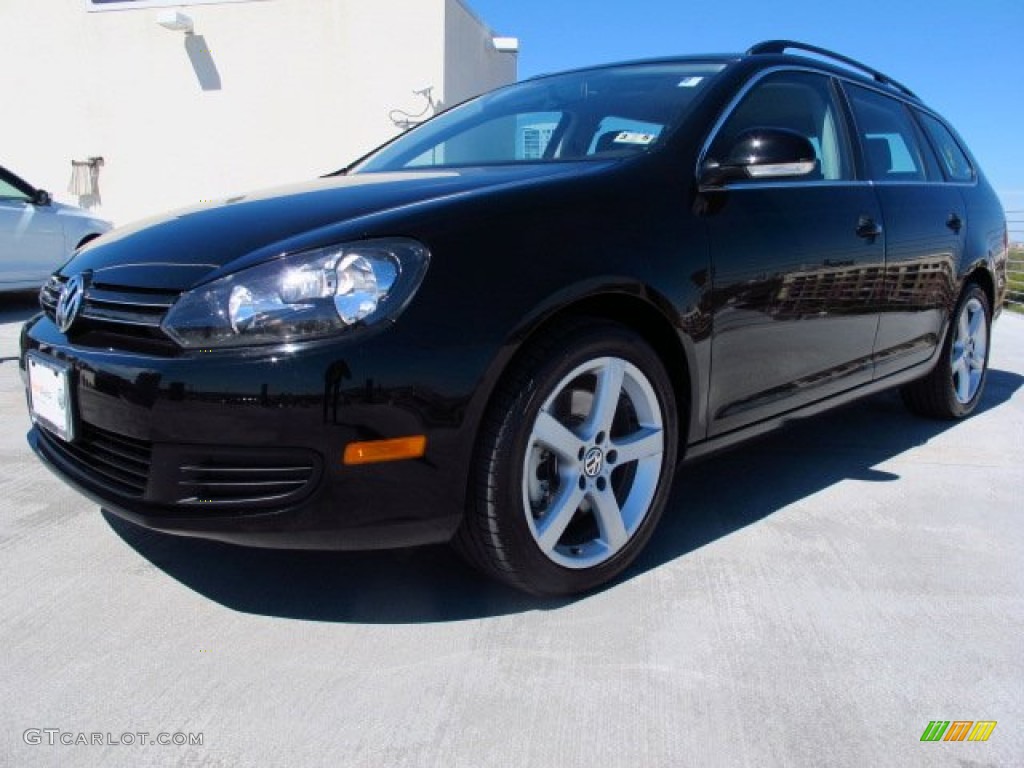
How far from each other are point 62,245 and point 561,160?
6.87 m

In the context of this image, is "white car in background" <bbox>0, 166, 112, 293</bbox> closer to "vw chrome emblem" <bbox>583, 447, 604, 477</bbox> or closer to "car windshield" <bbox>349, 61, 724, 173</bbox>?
"car windshield" <bbox>349, 61, 724, 173</bbox>

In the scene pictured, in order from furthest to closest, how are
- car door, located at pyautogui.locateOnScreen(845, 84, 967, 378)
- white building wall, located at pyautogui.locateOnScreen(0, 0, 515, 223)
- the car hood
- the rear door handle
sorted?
white building wall, located at pyautogui.locateOnScreen(0, 0, 515, 223) → car door, located at pyautogui.locateOnScreen(845, 84, 967, 378) → the rear door handle → the car hood

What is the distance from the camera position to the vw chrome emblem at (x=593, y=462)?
2182 mm

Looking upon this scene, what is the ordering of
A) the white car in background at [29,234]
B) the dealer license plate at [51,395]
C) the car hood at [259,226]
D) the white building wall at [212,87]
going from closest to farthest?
the car hood at [259,226] → the dealer license plate at [51,395] → the white car in background at [29,234] → the white building wall at [212,87]

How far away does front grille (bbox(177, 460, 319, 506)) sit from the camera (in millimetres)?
1799

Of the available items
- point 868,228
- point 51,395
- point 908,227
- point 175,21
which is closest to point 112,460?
point 51,395

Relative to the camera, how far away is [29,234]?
745cm

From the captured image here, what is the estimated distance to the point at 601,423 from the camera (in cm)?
221

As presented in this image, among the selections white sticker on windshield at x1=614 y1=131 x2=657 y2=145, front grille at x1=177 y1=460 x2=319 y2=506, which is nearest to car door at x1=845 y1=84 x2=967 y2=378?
white sticker on windshield at x1=614 y1=131 x2=657 y2=145

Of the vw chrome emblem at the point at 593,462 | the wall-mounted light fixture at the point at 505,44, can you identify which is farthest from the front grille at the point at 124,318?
the wall-mounted light fixture at the point at 505,44

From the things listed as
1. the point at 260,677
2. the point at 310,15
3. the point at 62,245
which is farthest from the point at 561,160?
the point at 310,15

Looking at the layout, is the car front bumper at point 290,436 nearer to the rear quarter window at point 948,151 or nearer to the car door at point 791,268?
the car door at point 791,268

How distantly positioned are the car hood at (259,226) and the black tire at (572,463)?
464 mm

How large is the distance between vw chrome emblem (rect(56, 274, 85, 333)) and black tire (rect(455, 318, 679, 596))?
107cm
